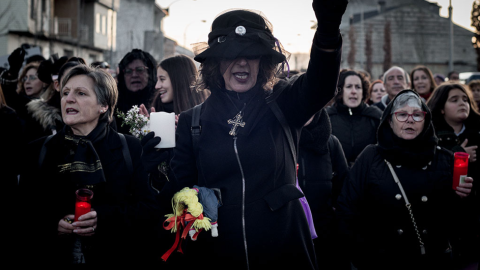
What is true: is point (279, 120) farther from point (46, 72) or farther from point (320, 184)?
point (46, 72)

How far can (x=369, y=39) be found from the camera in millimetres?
47375

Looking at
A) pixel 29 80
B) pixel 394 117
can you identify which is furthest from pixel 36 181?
pixel 29 80

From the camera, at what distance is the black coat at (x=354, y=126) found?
571 centimetres

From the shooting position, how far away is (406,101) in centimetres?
401

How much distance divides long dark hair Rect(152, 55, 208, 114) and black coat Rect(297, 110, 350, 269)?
1226mm

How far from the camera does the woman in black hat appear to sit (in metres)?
2.49

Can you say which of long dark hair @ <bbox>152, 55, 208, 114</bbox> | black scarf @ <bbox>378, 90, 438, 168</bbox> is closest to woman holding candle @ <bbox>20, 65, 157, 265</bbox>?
long dark hair @ <bbox>152, 55, 208, 114</bbox>

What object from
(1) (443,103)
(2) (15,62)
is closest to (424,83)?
(1) (443,103)

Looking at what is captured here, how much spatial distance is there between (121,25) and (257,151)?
4616cm

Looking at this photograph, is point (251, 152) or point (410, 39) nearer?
point (251, 152)

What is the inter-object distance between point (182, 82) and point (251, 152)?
2.60 m

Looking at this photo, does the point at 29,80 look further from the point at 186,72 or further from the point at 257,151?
the point at 257,151

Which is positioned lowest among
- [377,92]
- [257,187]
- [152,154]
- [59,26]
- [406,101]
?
[257,187]

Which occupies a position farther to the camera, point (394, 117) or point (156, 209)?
point (394, 117)
